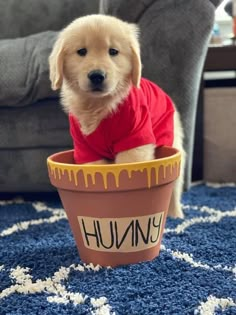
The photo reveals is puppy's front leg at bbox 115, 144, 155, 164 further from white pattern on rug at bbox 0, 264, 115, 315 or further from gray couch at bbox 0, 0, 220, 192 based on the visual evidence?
gray couch at bbox 0, 0, 220, 192

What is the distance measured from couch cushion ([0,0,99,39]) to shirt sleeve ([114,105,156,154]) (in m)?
1.11

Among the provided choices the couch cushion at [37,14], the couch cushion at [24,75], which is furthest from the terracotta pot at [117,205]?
the couch cushion at [37,14]

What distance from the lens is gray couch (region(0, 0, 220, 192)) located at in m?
1.52

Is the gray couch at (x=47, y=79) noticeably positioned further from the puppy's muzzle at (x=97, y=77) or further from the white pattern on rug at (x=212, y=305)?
the white pattern on rug at (x=212, y=305)

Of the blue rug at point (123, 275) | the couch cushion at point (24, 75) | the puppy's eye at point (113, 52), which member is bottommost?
the blue rug at point (123, 275)

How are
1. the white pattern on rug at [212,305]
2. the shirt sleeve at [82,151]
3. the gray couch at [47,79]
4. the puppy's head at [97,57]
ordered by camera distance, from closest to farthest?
the white pattern on rug at [212,305] → the puppy's head at [97,57] → the shirt sleeve at [82,151] → the gray couch at [47,79]

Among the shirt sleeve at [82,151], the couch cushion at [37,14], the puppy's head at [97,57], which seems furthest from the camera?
the couch cushion at [37,14]

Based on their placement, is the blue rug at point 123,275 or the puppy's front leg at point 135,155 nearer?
the blue rug at point 123,275

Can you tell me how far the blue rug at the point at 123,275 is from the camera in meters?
0.89

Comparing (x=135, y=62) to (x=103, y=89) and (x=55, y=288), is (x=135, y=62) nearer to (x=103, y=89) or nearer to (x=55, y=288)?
(x=103, y=89)

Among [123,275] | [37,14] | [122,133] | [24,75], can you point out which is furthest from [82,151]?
[37,14]

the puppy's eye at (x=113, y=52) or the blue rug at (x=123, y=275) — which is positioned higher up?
the puppy's eye at (x=113, y=52)

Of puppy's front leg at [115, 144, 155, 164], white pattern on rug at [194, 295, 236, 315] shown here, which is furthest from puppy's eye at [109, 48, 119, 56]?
white pattern on rug at [194, 295, 236, 315]

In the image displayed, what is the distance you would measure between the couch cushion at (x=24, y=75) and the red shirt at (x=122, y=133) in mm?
338
